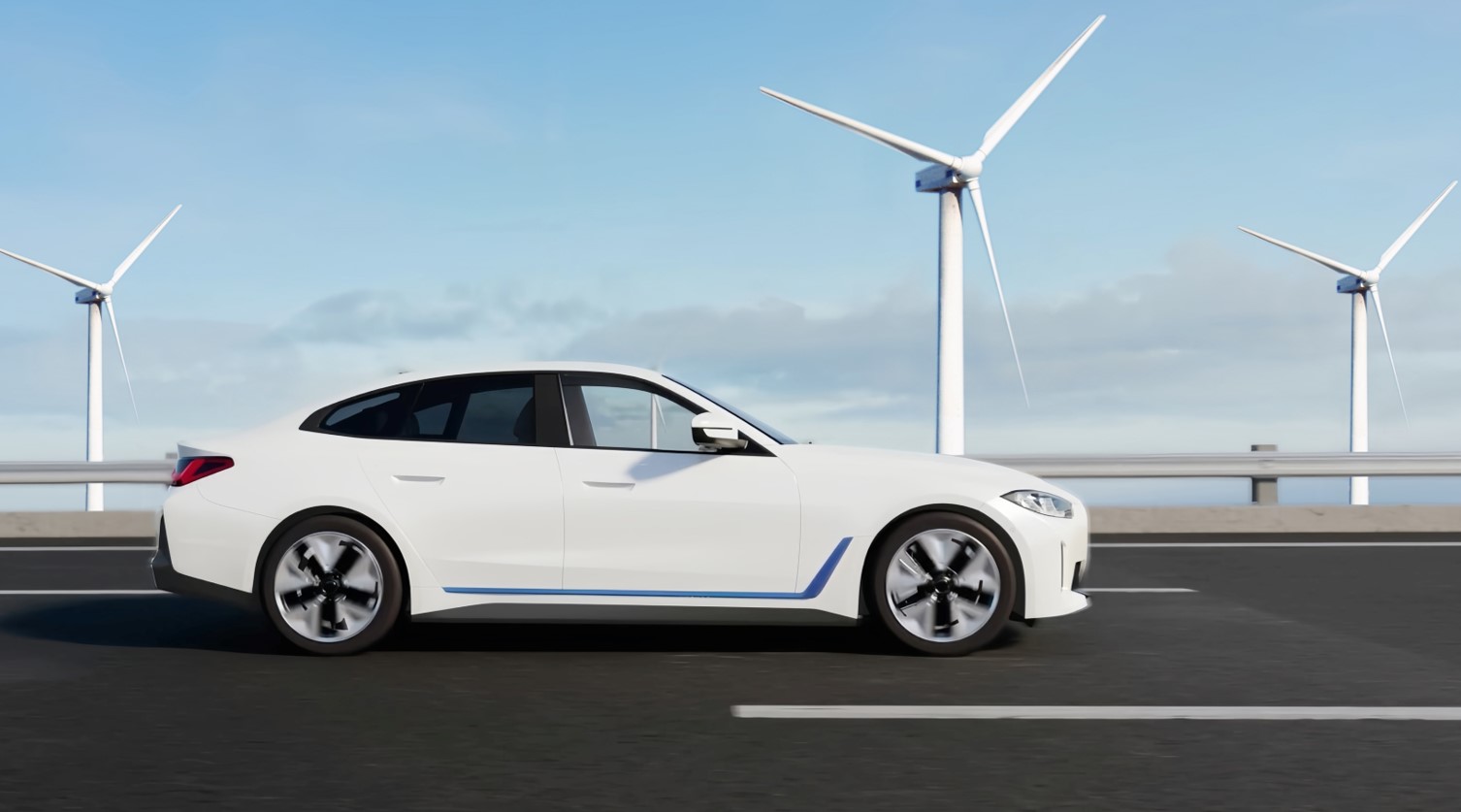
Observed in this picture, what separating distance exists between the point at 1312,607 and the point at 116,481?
1052cm

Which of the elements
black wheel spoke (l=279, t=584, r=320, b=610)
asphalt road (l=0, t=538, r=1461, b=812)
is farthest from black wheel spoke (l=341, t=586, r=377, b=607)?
asphalt road (l=0, t=538, r=1461, b=812)

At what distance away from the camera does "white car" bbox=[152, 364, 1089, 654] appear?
7.13m

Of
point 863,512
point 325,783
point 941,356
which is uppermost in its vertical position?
point 941,356

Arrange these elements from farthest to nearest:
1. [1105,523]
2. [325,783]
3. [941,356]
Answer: [941,356] → [1105,523] → [325,783]

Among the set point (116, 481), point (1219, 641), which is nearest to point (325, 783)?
point (1219, 641)

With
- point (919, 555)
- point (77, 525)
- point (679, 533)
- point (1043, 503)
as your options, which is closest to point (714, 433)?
point (679, 533)

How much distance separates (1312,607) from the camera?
9008 mm

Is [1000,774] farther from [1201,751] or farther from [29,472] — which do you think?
[29,472]

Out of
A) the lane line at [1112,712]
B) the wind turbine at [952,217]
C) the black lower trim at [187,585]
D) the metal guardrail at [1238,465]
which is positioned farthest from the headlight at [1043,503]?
the wind turbine at [952,217]

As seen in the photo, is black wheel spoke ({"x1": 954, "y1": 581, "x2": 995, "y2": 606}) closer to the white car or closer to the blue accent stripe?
the white car

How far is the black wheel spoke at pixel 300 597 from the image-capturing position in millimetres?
7223

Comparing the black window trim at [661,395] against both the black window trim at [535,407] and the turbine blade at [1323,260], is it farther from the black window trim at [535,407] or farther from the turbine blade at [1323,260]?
the turbine blade at [1323,260]

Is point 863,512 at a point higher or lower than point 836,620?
higher

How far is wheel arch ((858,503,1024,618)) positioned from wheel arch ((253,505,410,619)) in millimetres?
2155
